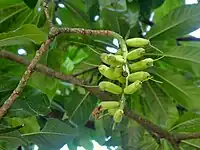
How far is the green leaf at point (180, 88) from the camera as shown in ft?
3.83

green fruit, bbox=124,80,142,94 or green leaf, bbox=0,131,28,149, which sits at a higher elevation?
green fruit, bbox=124,80,142,94

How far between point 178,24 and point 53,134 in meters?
0.35

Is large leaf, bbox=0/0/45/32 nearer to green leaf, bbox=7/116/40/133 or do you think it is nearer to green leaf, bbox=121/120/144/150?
green leaf, bbox=7/116/40/133

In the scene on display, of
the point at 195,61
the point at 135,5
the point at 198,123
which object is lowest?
the point at 198,123

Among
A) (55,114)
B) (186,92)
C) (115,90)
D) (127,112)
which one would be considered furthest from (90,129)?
(115,90)

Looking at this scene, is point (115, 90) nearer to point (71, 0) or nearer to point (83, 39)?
point (83, 39)

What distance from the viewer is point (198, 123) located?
1.16m

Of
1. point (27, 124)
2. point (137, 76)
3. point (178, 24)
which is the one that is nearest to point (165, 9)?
point (178, 24)

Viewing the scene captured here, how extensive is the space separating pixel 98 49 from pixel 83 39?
0.13 feet

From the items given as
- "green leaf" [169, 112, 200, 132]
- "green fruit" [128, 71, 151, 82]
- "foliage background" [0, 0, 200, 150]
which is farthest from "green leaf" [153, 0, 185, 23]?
"green fruit" [128, 71, 151, 82]

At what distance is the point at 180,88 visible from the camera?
3.89 feet

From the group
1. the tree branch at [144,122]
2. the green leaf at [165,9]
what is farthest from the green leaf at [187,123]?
the green leaf at [165,9]

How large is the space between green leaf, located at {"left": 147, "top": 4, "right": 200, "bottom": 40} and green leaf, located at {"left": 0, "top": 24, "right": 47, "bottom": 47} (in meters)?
0.30

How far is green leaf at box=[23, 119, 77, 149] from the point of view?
46.9 inches
